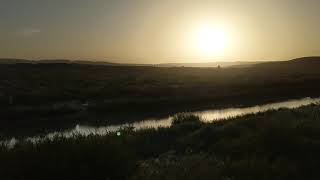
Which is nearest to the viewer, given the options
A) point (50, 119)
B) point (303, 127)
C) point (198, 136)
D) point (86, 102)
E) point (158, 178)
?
point (158, 178)

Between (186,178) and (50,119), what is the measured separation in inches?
977

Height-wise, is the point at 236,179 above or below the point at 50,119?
above

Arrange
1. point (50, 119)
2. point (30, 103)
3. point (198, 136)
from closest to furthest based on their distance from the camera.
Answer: point (198, 136) → point (50, 119) → point (30, 103)

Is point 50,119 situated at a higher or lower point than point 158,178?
lower

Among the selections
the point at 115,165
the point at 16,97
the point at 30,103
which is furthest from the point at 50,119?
the point at 115,165

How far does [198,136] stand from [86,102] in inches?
1111

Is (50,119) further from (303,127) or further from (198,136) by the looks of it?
(303,127)

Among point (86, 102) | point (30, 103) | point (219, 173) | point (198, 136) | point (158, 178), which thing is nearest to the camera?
point (158, 178)

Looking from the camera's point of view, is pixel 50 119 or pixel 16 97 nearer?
pixel 50 119

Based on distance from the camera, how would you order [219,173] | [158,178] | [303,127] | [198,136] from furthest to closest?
[198,136] < [303,127] < [219,173] < [158,178]

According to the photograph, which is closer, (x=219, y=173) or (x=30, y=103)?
(x=219, y=173)

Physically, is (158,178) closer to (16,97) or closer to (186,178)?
(186,178)

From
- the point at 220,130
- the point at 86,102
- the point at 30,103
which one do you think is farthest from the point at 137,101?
the point at 220,130

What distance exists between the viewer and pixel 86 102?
43188mm
